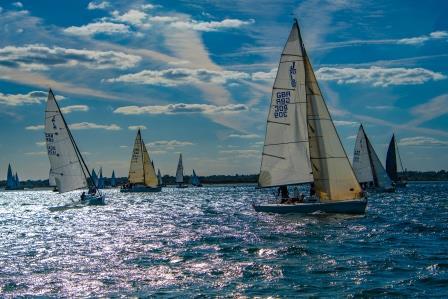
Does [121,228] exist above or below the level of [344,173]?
below

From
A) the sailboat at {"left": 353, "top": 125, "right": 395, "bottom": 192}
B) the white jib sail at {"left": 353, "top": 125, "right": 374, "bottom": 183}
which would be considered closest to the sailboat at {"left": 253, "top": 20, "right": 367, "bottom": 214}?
the sailboat at {"left": 353, "top": 125, "right": 395, "bottom": 192}

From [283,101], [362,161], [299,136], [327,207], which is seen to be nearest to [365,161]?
[362,161]

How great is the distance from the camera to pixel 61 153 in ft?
197

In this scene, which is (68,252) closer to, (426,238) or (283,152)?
(426,238)

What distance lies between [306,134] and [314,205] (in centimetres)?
547

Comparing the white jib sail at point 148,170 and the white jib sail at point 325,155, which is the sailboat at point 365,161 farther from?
the white jib sail at point 325,155

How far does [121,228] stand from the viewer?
41.3m

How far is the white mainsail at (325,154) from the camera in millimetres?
Answer: 42406

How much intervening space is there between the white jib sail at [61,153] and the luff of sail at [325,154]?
26327 mm

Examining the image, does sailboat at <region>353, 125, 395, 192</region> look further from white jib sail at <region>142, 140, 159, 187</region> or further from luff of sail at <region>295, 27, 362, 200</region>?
luff of sail at <region>295, 27, 362, 200</region>

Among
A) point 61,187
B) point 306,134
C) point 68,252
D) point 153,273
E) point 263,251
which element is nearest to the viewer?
point 153,273

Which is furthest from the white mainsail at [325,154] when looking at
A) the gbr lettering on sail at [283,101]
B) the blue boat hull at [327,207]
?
the gbr lettering on sail at [283,101]

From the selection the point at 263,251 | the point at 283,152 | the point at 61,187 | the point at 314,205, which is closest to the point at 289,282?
the point at 263,251

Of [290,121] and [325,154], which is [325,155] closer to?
[325,154]
